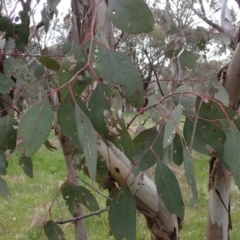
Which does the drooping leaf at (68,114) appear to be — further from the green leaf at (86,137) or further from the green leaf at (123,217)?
the green leaf at (123,217)

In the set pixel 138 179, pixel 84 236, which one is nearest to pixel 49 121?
pixel 138 179

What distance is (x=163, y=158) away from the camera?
0.73 m

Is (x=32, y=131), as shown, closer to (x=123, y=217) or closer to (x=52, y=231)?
(x=123, y=217)

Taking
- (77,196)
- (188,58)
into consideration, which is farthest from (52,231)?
(188,58)

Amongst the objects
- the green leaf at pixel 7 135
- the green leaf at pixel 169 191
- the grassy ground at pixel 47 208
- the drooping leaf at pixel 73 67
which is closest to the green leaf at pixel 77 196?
the green leaf at pixel 7 135

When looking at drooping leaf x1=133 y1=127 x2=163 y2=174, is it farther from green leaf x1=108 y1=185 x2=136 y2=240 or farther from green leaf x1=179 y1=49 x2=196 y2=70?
green leaf x1=179 y1=49 x2=196 y2=70

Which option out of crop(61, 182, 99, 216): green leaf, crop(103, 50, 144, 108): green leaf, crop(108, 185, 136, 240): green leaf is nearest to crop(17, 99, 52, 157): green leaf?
crop(103, 50, 144, 108): green leaf

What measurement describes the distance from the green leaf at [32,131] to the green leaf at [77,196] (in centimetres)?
43

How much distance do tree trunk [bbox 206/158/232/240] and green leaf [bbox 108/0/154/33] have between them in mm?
699

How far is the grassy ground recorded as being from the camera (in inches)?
109

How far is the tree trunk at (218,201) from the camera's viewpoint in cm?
117

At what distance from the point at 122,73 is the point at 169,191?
226mm

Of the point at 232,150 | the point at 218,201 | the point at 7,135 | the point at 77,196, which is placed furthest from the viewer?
the point at 218,201

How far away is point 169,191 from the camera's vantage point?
660 millimetres
